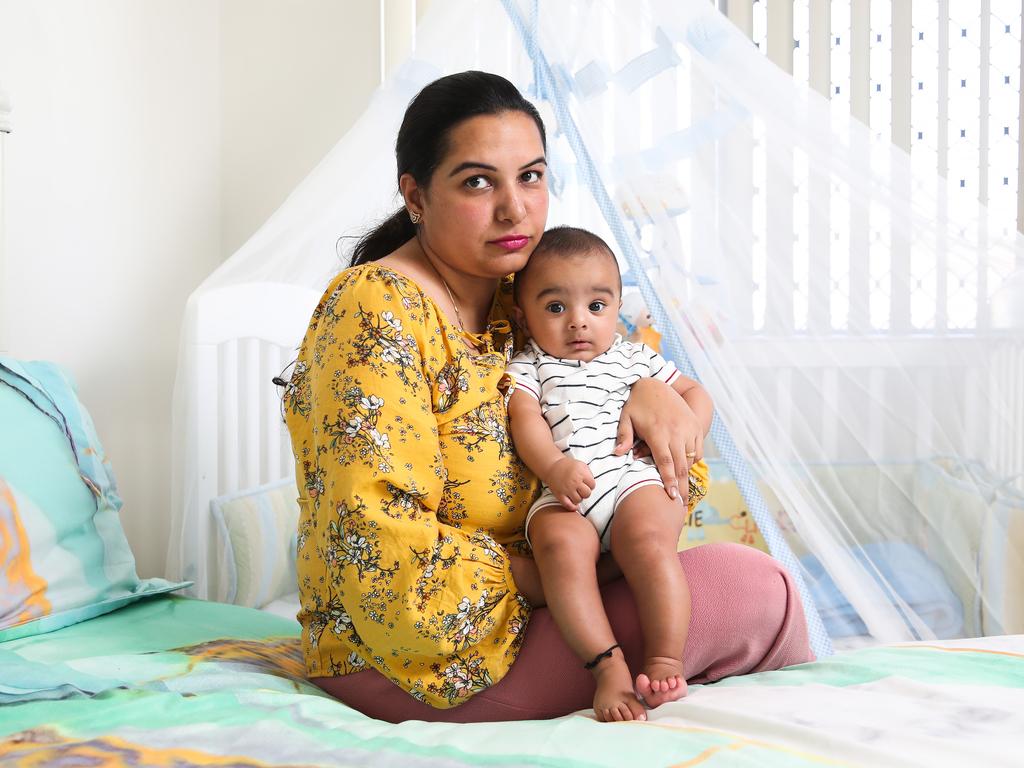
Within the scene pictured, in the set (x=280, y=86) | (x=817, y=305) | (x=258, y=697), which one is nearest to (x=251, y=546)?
(x=258, y=697)

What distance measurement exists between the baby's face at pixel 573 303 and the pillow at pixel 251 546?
0.87 m

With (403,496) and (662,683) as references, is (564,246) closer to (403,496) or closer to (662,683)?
(403,496)

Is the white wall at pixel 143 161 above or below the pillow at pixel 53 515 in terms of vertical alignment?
above

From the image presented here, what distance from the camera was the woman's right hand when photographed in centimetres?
125

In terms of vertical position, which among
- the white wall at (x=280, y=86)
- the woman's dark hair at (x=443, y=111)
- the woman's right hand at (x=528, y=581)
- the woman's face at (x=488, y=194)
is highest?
the white wall at (x=280, y=86)

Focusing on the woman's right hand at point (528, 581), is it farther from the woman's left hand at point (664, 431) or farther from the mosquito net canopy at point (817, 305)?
the mosquito net canopy at point (817, 305)

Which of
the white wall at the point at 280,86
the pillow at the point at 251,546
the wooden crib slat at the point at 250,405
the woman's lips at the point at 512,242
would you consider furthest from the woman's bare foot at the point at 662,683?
the white wall at the point at 280,86

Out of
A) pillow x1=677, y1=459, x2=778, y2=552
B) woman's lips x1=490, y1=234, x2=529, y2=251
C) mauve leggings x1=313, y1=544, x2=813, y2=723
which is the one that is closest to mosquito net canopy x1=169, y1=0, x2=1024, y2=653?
mauve leggings x1=313, y1=544, x2=813, y2=723

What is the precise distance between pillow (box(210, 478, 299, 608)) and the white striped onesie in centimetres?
83

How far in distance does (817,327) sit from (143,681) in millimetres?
1222

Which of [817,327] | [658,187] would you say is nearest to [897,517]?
[817,327]

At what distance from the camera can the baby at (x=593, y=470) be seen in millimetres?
1144

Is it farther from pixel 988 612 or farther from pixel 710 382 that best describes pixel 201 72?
pixel 988 612

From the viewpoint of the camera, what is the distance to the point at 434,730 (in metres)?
1.08
